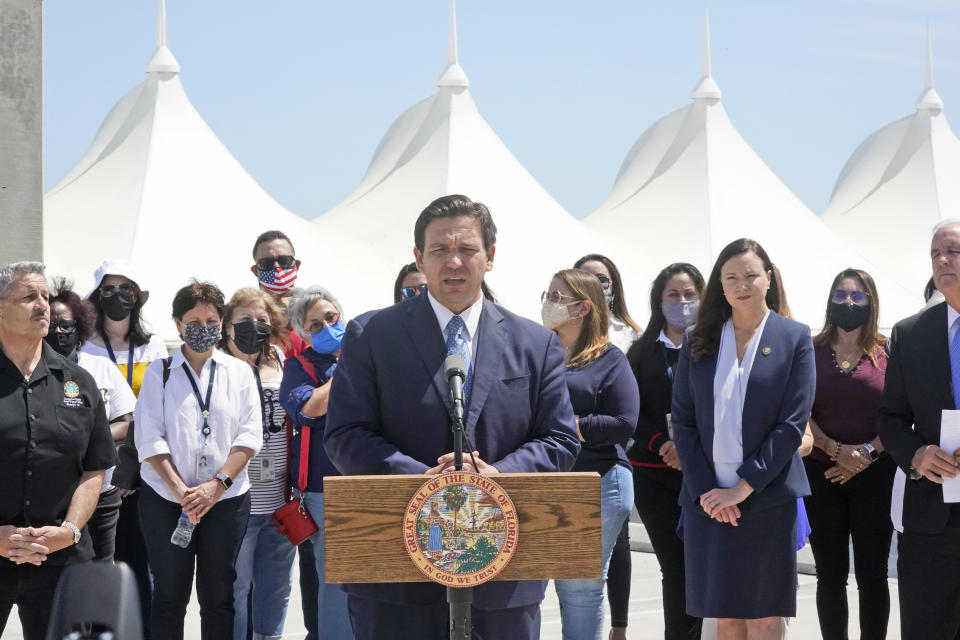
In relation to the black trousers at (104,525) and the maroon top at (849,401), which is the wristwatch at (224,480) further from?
the maroon top at (849,401)

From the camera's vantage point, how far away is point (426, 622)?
3.28m

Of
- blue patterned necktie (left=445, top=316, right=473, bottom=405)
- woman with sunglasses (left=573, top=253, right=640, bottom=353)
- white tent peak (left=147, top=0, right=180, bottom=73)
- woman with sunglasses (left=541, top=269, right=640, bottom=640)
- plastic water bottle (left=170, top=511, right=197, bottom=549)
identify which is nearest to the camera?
blue patterned necktie (left=445, top=316, right=473, bottom=405)

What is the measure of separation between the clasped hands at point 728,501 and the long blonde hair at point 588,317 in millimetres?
1058

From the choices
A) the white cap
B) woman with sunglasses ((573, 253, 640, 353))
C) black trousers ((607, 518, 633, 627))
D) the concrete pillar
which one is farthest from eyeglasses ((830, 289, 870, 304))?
the concrete pillar

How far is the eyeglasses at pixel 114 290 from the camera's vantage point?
5770 millimetres

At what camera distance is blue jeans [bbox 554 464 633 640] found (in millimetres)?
5051

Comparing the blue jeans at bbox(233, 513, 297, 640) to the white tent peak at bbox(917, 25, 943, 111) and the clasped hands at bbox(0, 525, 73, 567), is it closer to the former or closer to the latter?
the clasped hands at bbox(0, 525, 73, 567)

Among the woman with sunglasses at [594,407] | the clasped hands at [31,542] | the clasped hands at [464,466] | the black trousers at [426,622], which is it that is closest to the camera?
the clasped hands at [464,466]

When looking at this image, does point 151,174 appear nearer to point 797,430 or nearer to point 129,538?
point 129,538

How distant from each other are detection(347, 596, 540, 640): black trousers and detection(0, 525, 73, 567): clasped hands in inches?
62.6

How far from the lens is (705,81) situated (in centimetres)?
2577

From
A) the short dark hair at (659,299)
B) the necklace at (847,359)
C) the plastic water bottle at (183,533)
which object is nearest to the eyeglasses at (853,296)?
the necklace at (847,359)

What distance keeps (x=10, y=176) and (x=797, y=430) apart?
5722mm

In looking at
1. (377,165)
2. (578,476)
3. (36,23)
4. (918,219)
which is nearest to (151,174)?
(377,165)
